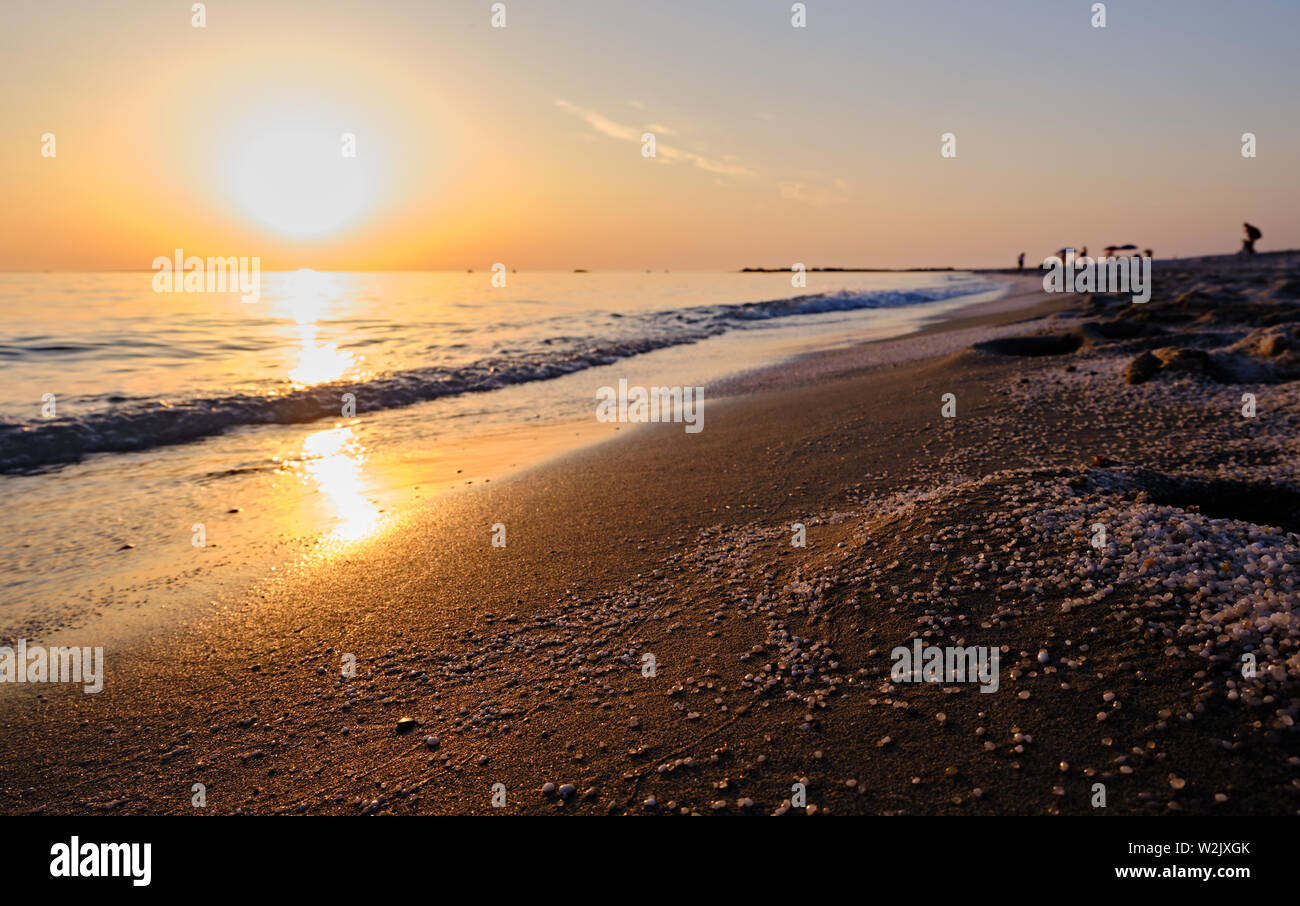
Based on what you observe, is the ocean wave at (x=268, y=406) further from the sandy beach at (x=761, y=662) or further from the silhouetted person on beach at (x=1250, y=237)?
the silhouetted person on beach at (x=1250, y=237)

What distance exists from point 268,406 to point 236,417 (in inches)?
34.7

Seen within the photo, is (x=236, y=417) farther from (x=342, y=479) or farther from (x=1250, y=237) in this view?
(x=1250, y=237)

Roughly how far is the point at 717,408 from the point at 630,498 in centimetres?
616

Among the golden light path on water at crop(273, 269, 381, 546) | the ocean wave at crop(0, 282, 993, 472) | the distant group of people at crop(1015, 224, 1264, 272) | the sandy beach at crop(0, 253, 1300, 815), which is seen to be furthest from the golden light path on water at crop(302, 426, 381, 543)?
the distant group of people at crop(1015, 224, 1264, 272)

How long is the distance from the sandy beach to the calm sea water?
1683 mm

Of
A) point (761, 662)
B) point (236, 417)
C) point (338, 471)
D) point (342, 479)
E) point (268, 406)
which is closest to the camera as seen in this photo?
point (761, 662)

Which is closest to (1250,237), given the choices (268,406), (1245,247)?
(1245,247)

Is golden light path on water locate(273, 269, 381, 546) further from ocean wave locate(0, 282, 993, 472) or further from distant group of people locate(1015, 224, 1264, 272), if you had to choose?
distant group of people locate(1015, 224, 1264, 272)

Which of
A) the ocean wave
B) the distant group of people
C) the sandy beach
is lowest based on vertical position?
the sandy beach

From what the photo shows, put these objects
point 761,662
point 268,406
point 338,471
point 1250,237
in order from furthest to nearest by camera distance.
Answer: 1. point 1250,237
2. point 268,406
3. point 338,471
4. point 761,662

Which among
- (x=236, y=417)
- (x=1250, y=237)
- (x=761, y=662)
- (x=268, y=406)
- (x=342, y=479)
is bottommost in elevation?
(x=761, y=662)

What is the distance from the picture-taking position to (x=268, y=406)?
15727 mm

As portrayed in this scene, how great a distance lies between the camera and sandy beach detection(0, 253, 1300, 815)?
329 cm
